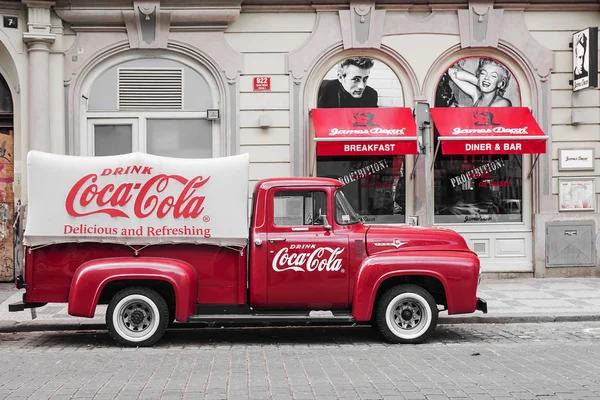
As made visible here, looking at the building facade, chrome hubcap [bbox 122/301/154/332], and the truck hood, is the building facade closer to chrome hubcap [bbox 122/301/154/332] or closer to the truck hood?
the truck hood

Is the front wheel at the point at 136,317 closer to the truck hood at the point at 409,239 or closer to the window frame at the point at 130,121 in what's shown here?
the truck hood at the point at 409,239

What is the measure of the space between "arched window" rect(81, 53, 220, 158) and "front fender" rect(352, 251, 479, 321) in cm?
690

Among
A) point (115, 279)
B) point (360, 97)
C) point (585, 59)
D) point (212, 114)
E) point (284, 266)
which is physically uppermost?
point (585, 59)

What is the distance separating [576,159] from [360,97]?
15.1 feet

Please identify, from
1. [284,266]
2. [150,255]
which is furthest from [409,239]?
[150,255]

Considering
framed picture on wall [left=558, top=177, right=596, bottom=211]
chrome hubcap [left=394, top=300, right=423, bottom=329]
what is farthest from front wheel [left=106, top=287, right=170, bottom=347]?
framed picture on wall [left=558, top=177, right=596, bottom=211]

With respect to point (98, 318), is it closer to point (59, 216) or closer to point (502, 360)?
point (59, 216)

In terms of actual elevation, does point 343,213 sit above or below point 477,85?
below

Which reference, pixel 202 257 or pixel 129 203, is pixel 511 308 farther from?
pixel 129 203

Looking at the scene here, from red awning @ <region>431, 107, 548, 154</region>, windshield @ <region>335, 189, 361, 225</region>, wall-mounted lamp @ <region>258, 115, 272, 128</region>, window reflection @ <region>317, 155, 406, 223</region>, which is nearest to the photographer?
windshield @ <region>335, 189, 361, 225</region>

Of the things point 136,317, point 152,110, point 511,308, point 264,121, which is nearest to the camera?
point 136,317

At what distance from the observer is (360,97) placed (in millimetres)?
15000

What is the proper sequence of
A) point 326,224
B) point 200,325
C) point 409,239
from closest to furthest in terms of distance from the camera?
point 326,224 < point 409,239 < point 200,325

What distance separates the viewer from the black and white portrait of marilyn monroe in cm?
1512
